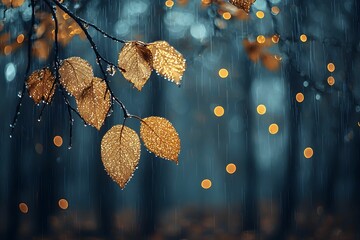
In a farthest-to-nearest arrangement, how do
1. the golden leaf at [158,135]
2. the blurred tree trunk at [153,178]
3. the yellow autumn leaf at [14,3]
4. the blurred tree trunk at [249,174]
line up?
the blurred tree trunk at [249,174]
the blurred tree trunk at [153,178]
the yellow autumn leaf at [14,3]
the golden leaf at [158,135]

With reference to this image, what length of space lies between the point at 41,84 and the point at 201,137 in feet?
9.47

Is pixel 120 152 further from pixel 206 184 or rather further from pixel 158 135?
pixel 206 184

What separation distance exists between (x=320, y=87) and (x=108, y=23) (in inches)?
54.8

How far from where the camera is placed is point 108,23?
3.45 metres

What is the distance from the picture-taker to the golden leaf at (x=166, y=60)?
25.1 inches

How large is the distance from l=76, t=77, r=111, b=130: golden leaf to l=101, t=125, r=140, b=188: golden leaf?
0.09 feet

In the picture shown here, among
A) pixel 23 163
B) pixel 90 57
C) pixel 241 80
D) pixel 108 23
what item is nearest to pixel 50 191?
pixel 23 163

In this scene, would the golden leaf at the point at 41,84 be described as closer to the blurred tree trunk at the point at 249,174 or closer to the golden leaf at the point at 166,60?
the golden leaf at the point at 166,60

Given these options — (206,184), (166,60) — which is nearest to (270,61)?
(206,184)

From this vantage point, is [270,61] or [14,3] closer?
[14,3]

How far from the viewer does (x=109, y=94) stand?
638 mm

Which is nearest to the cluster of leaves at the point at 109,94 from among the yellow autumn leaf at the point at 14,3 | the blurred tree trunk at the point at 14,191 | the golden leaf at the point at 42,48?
the yellow autumn leaf at the point at 14,3

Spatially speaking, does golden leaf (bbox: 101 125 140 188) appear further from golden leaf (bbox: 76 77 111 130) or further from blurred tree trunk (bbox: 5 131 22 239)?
blurred tree trunk (bbox: 5 131 22 239)

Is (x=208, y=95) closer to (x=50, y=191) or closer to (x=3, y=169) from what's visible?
(x=50, y=191)
